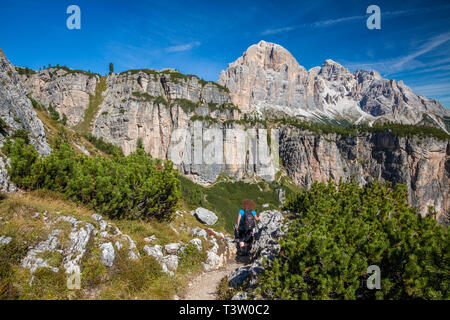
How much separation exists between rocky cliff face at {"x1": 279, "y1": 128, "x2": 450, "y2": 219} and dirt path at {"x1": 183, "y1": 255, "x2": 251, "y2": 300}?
164427 millimetres

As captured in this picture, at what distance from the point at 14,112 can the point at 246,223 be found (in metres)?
30.3

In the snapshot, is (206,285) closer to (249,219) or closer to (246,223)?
(246,223)

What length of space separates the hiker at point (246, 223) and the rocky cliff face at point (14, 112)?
2121 cm

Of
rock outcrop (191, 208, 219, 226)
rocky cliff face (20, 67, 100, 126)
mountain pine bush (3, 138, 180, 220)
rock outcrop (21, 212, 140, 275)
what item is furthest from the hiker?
rocky cliff face (20, 67, 100, 126)

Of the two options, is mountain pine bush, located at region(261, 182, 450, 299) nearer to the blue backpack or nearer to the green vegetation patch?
the blue backpack

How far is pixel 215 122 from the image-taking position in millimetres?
151250

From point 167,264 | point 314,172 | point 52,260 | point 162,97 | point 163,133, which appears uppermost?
point 162,97

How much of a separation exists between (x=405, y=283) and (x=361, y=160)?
19786 centimetres

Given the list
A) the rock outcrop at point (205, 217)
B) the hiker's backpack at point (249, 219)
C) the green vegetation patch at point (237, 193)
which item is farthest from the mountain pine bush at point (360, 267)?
the green vegetation patch at point (237, 193)

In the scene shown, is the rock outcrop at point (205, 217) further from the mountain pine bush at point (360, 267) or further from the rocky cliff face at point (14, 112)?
the mountain pine bush at point (360, 267)

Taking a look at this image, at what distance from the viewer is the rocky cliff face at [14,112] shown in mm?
23716

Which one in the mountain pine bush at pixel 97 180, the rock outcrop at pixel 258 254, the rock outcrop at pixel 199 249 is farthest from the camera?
the mountain pine bush at pixel 97 180

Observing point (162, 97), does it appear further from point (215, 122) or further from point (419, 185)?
point (419, 185)
